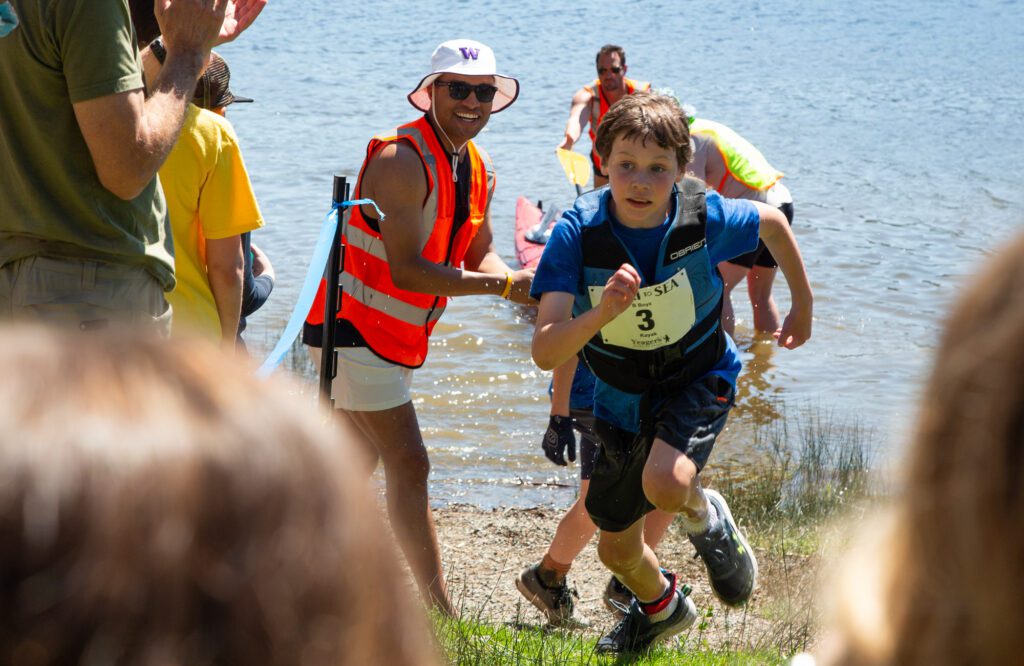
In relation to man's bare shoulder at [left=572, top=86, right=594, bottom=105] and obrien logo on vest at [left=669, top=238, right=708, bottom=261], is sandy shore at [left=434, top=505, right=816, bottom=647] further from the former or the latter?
man's bare shoulder at [left=572, top=86, right=594, bottom=105]

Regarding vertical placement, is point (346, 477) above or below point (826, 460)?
above

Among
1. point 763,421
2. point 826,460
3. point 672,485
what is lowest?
point 763,421

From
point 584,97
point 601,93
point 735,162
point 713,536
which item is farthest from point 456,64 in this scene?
point 584,97

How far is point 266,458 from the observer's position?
3.13ft

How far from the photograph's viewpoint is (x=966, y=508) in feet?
3.16

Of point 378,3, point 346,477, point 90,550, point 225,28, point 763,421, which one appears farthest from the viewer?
point 378,3

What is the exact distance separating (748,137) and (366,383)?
716 inches

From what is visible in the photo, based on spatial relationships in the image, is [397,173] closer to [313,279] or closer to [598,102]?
[313,279]

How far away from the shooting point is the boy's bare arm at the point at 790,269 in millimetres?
4699

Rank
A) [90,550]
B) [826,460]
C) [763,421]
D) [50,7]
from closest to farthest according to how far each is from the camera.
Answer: [90,550] → [50,7] → [826,460] → [763,421]

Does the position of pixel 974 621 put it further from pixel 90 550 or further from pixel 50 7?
pixel 50 7

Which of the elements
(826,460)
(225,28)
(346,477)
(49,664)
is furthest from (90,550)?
(826,460)

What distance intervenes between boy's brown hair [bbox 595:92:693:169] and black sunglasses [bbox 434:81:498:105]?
0.85 meters

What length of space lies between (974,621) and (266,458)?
1.88ft
